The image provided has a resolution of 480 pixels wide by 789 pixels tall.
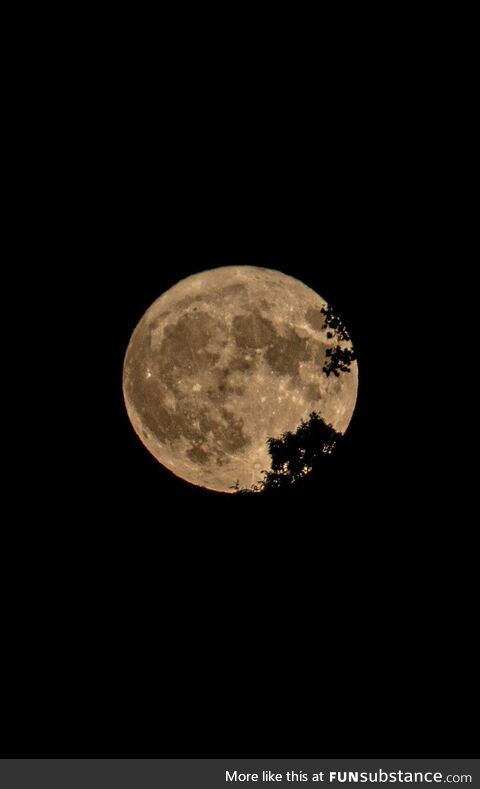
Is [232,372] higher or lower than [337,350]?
lower

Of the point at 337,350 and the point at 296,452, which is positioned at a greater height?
the point at 337,350

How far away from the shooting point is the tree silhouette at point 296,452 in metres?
8.73

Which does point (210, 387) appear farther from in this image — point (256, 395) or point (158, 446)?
point (158, 446)

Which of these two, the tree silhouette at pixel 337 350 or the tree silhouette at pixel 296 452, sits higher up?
the tree silhouette at pixel 337 350

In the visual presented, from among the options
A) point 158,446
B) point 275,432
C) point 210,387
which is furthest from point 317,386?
point 158,446

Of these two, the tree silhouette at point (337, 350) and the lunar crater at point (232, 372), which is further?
the tree silhouette at point (337, 350)

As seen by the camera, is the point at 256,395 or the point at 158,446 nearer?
the point at 256,395

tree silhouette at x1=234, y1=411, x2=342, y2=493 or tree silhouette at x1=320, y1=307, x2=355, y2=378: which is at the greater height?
tree silhouette at x1=320, y1=307, x2=355, y2=378

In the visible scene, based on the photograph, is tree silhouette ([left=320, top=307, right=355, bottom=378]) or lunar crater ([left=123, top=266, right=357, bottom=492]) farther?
tree silhouette ([left=320, top=307, right=355, bottom=378])

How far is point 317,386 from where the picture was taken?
882 centimetres

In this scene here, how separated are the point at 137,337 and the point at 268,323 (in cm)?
245

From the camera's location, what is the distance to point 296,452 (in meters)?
8.84

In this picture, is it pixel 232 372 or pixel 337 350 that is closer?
pixel 232 372

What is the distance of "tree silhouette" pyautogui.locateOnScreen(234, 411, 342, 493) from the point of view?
8.73 m
